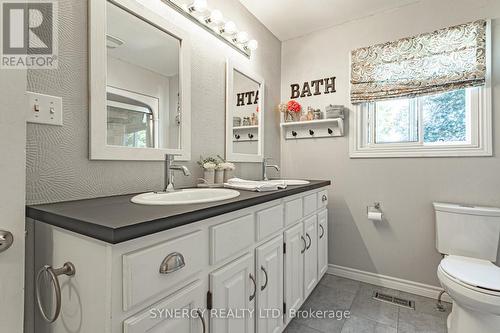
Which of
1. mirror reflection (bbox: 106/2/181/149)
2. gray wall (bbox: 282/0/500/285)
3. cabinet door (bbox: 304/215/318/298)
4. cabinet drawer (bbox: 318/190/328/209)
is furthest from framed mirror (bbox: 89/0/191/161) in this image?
gray wall (bbox: 282/0/500/285)

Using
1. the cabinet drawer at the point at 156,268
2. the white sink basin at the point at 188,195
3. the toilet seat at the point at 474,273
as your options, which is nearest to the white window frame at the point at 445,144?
the toilet seat at the point at 474,273

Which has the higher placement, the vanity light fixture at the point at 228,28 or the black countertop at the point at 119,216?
the vanity light fixture at the point at 228,28

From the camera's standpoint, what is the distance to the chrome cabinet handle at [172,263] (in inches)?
27.7

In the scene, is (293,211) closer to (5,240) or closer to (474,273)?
(474,273)

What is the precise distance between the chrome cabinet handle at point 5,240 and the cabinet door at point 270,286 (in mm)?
878

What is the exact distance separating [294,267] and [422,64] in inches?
71.7

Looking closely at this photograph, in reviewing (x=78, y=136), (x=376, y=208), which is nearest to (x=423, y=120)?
(x=376, y=208)

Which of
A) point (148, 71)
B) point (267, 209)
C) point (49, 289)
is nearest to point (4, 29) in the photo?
point (148, 71)

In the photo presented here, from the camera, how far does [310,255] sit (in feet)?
5.76

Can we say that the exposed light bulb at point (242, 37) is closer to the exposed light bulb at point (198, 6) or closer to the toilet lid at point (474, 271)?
the exposed light bulb at point (198, 6)

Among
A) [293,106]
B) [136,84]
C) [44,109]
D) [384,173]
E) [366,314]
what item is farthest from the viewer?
[293,106]

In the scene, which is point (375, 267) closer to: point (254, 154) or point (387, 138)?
point (387, 138)

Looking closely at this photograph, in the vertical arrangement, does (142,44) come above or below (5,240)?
above

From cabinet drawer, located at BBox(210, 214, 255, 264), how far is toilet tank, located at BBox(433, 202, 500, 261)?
1.50 meters
